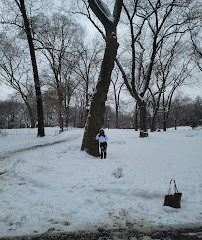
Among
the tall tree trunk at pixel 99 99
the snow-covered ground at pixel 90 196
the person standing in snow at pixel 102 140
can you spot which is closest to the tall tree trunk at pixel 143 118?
the tall tree trunk at pixel 99 99

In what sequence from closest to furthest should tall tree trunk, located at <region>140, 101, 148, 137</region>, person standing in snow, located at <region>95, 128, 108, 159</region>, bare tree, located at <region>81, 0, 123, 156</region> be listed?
1. person standing in snow, located at <region>95, 128, 108, 159</region>
2. bare tree, located at <region>81, 0, 123, 156</region>
3. tall tree trunk, located at <region>140, 101, 148, 137</region>

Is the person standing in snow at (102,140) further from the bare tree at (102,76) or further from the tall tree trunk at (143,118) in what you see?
the tall tree trunk at (143,118)

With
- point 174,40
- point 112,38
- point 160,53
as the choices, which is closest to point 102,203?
point 112,38

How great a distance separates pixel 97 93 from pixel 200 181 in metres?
5.32

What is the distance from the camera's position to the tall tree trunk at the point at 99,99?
7.18 meters

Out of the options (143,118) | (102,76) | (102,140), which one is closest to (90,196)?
(102,140)

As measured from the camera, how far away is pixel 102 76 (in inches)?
287

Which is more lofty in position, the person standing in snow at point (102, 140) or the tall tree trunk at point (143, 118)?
the tall tree trunk at point (143, 118)

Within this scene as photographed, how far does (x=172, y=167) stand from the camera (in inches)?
224

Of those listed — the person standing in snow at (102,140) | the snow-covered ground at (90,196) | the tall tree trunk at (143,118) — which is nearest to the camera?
the snow-covered ground at (90,196)

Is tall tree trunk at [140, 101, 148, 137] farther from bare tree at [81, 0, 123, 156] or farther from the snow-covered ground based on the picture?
the snow-covered ground

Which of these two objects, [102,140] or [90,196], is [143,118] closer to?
[102,140]

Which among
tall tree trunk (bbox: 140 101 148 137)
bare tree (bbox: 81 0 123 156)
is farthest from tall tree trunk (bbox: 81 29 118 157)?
tall tree trunk (bbox: 140 101 148 137)

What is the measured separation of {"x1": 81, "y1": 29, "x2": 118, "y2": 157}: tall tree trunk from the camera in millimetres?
7178
